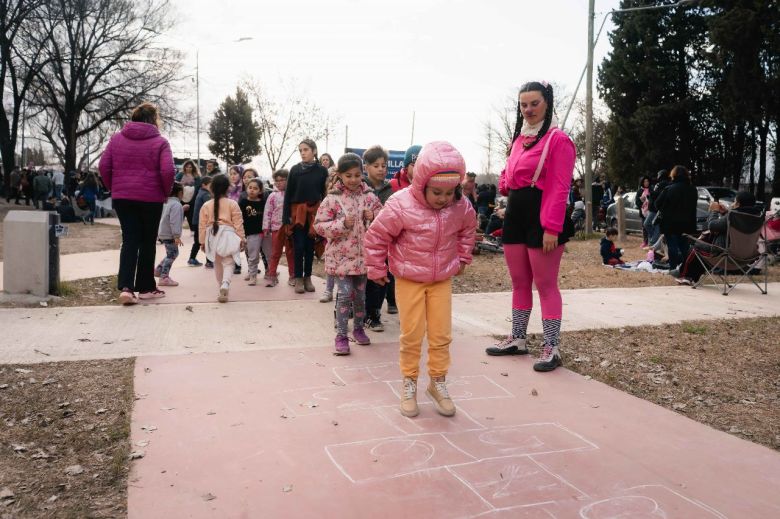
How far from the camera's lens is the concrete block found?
6.89 m

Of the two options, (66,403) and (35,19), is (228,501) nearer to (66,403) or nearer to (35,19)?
(66,403)

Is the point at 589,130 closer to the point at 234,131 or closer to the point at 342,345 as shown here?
the point at 342,345

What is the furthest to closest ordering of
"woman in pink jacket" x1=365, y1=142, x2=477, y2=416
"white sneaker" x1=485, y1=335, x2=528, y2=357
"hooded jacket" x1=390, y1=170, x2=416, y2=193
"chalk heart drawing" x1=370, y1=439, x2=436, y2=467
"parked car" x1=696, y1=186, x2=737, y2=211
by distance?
"parked car" x1=696, y1=186, x2=737, y2=211 < "hooded jacket" x1=390, y1=170, x2=416, y2=193 < "white sneaker" x1=485, y1=335, x2=528, y2=357 < "woman in pink jacket" x1=365, y1=142, x2=477, y2=416 < "chalk heart drawing" x1=370, y1=439, x2=436, y2=467

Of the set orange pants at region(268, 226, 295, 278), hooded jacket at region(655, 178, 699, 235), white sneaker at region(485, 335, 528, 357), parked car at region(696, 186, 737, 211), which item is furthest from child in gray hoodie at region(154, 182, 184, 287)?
parked car at region(696, 186, 737, 211)

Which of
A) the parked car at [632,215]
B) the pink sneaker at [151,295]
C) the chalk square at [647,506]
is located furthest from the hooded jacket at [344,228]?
the parked car at [632,215]

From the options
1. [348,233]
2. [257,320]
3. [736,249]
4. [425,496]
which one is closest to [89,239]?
[257,320]

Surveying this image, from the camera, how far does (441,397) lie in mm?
4004

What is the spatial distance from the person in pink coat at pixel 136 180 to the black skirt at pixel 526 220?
141 inches

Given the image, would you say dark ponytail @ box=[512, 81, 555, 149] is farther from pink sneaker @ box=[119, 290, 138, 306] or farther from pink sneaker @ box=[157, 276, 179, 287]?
pink sneaker @ box=[157, 276, 179, 287]

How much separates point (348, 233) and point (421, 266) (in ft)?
5.56

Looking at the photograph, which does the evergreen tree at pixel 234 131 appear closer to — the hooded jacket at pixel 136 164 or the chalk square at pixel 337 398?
the hooded jacket at pixel 136 164

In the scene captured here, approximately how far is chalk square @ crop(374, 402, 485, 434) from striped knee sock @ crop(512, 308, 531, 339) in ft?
4.91

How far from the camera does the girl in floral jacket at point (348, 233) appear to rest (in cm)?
549

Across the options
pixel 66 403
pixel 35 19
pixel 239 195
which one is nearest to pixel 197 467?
pixel 66 403
